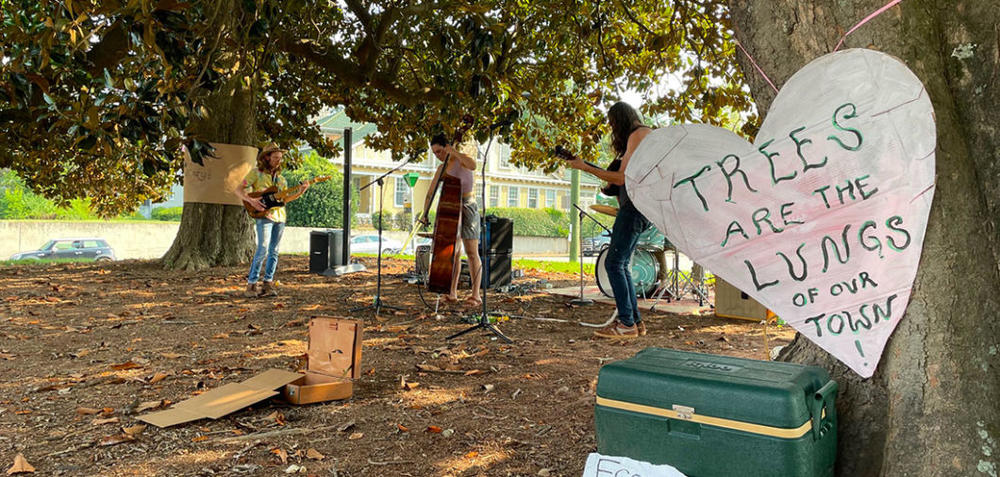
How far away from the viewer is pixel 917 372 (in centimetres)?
216

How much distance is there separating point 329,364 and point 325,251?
7.19 m

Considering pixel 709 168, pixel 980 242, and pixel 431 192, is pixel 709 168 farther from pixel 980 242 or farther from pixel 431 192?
pixel 431 192

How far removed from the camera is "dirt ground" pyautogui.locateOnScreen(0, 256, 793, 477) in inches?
117

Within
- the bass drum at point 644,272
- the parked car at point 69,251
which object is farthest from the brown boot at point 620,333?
the parked car at point 69,251

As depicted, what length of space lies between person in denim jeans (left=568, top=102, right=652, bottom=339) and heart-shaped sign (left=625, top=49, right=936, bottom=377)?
2.20m

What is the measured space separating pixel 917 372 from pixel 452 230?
4.89 m

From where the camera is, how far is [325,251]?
1103 cm

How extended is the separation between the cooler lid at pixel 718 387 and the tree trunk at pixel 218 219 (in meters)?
9.96

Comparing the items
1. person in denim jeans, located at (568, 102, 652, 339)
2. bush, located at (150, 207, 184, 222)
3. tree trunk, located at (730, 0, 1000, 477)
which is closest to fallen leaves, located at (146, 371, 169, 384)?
person in denim jeans, located at (568, 102, 652, 339)

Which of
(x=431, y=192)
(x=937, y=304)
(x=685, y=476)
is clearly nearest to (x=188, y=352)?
(x=431, y=192)

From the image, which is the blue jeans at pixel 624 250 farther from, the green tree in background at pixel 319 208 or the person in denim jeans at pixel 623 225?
the green tree in background at pixel 319 208

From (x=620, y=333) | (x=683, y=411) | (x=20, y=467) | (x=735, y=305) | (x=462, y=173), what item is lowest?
(x=20, y=467)

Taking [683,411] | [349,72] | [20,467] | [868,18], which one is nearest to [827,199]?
[868,18]

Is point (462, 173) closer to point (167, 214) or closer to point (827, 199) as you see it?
point (827, 199)
